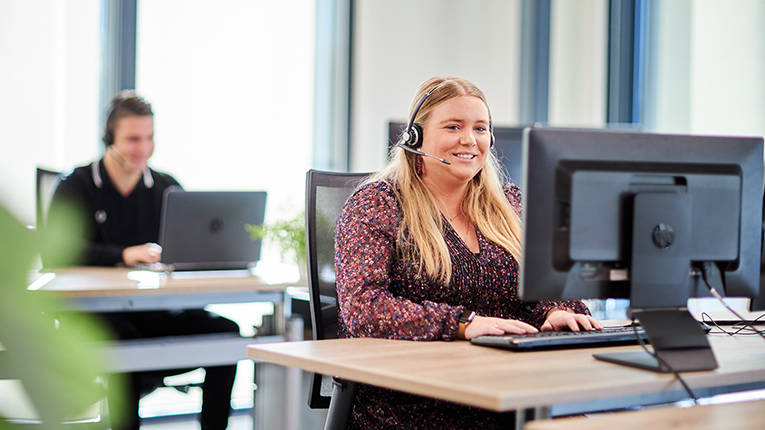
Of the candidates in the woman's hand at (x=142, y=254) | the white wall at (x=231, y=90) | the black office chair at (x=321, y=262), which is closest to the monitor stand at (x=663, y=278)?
the black office chair at (x=321, y=262)

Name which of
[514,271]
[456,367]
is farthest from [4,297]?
[514,271]

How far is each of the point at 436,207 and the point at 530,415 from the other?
29.1 inches

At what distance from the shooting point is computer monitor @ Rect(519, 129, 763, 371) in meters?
1.12

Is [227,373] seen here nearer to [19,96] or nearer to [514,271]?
[514,271]

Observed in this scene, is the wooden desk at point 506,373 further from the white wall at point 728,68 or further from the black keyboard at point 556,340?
the white wall at point 728,68

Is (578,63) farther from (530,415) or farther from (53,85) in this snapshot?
(530,415)

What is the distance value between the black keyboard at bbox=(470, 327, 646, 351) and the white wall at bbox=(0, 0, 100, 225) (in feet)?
8.93

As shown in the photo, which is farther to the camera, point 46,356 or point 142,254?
point 142,254

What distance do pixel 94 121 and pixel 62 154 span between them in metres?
0.22

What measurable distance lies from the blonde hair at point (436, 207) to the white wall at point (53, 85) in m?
2.19

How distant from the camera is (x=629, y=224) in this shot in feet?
3.74

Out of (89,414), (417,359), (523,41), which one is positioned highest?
(523,41)

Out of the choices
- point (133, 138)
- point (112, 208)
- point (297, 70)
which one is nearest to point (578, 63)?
point (297, 70)

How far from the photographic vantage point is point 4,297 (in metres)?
0.29
